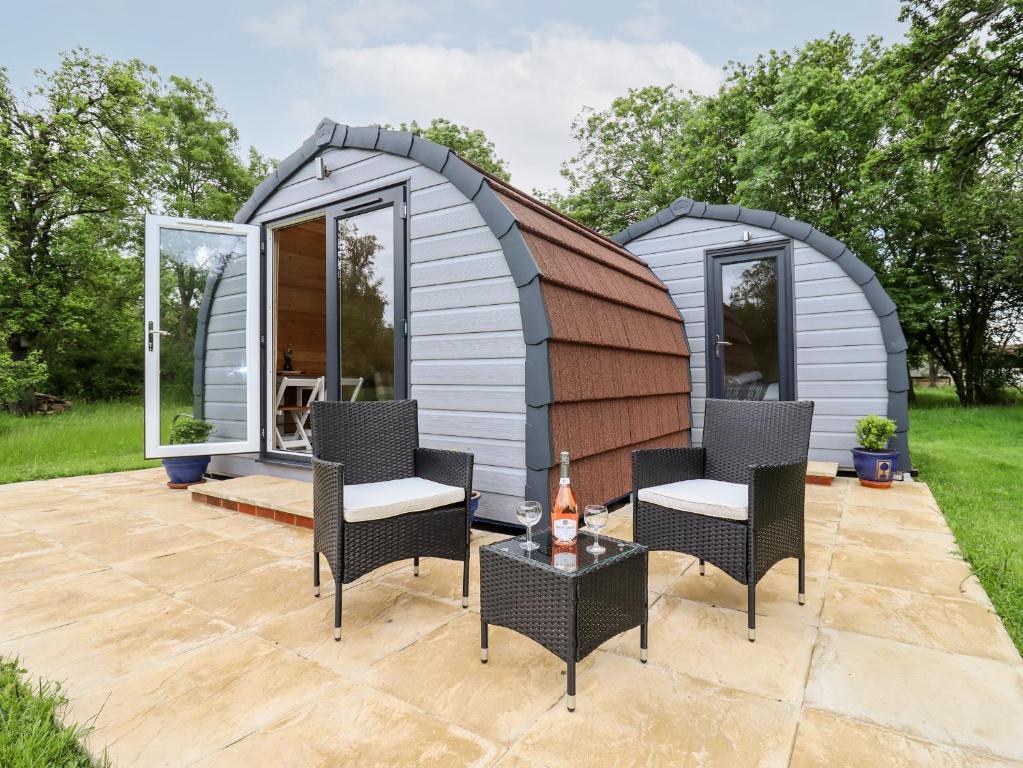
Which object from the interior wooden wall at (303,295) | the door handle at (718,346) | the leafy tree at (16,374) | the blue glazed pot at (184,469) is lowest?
the blue glazed pot at (184,469)

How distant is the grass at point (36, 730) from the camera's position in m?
1.17

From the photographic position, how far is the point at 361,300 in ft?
12.4

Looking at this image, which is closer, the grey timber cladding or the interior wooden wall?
the grey timber cladding

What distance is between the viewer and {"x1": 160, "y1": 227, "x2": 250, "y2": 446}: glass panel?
13.4 ft

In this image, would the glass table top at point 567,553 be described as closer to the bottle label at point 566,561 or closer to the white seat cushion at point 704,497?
the bottle label at point 566,561

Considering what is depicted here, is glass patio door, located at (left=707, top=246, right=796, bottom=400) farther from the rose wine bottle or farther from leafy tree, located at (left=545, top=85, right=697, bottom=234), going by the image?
leafy tree, located at (left=545, top=85, right=697, bottom=234)

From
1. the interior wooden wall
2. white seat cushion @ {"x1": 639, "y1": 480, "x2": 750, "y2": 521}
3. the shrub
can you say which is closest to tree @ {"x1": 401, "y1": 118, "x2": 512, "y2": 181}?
the interior wooden wall

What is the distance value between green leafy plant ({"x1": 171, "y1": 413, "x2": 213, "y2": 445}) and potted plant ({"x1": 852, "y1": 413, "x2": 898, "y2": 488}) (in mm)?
5459

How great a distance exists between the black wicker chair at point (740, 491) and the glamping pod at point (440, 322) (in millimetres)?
714

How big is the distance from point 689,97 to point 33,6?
1392cm

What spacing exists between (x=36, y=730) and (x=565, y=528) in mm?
1436

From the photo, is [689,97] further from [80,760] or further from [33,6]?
[80,760]

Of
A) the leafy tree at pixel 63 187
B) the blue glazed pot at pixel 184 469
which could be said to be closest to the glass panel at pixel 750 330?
the blue glazed pot at pixel 184 469

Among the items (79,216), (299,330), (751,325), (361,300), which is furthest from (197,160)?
(751,325)
